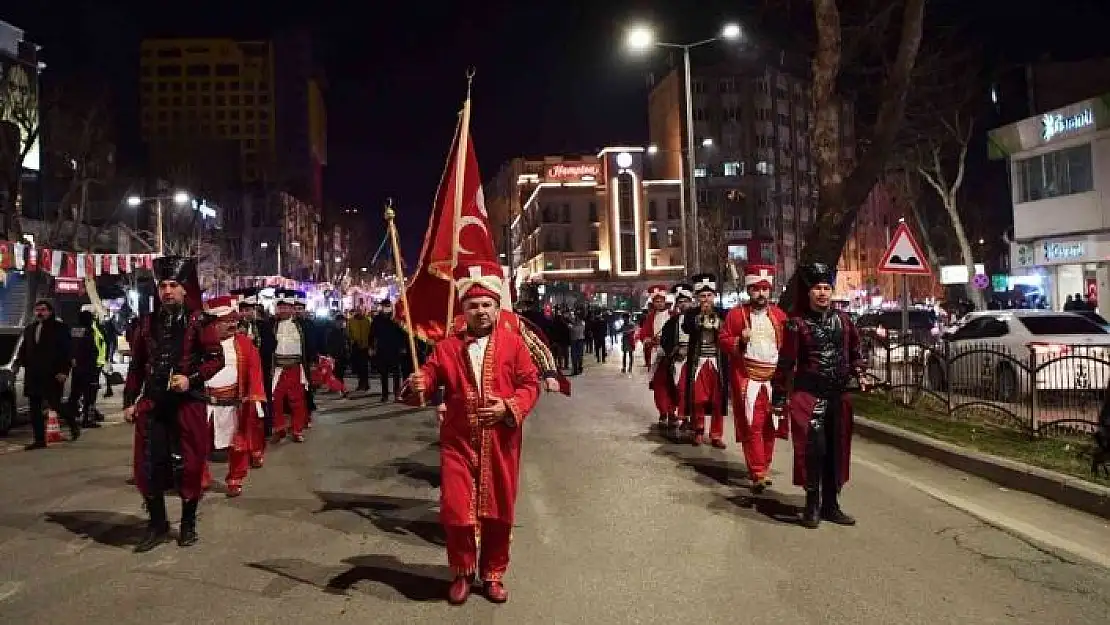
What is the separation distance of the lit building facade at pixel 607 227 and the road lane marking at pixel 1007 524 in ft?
255

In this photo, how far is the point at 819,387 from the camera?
727cm

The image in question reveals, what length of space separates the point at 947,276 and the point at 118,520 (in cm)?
3249

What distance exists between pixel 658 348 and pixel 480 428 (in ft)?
25.9

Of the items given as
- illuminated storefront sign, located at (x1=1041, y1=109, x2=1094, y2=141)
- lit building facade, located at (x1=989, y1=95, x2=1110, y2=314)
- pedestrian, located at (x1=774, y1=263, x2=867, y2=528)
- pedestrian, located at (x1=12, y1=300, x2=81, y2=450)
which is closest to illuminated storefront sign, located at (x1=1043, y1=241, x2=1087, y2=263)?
lit building facade, located at (x1=989, y1=95, x2=1110, y2=314)

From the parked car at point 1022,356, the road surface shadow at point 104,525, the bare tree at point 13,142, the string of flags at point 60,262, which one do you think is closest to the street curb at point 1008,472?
the parked car at point 1022,356

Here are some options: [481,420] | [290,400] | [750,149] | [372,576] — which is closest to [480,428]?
[481,420]

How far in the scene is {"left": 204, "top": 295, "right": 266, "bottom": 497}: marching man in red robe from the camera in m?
9.19

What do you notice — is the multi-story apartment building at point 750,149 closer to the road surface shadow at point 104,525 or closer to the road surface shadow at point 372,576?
the road surface shadow at point 104,525

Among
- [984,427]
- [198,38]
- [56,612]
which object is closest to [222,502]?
[56,612]

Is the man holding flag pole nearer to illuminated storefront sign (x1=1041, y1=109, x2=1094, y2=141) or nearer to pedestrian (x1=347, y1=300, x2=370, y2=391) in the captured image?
pedestrian (x1=347, y1=300, x2=370, y2=391)

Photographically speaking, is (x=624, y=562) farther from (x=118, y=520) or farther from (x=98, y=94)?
(x=98, y=94)

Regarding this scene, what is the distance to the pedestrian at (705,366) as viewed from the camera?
1137cm

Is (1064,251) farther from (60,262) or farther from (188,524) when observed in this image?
(188,524)

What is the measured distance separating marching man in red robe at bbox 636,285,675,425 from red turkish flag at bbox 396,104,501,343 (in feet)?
13.2
